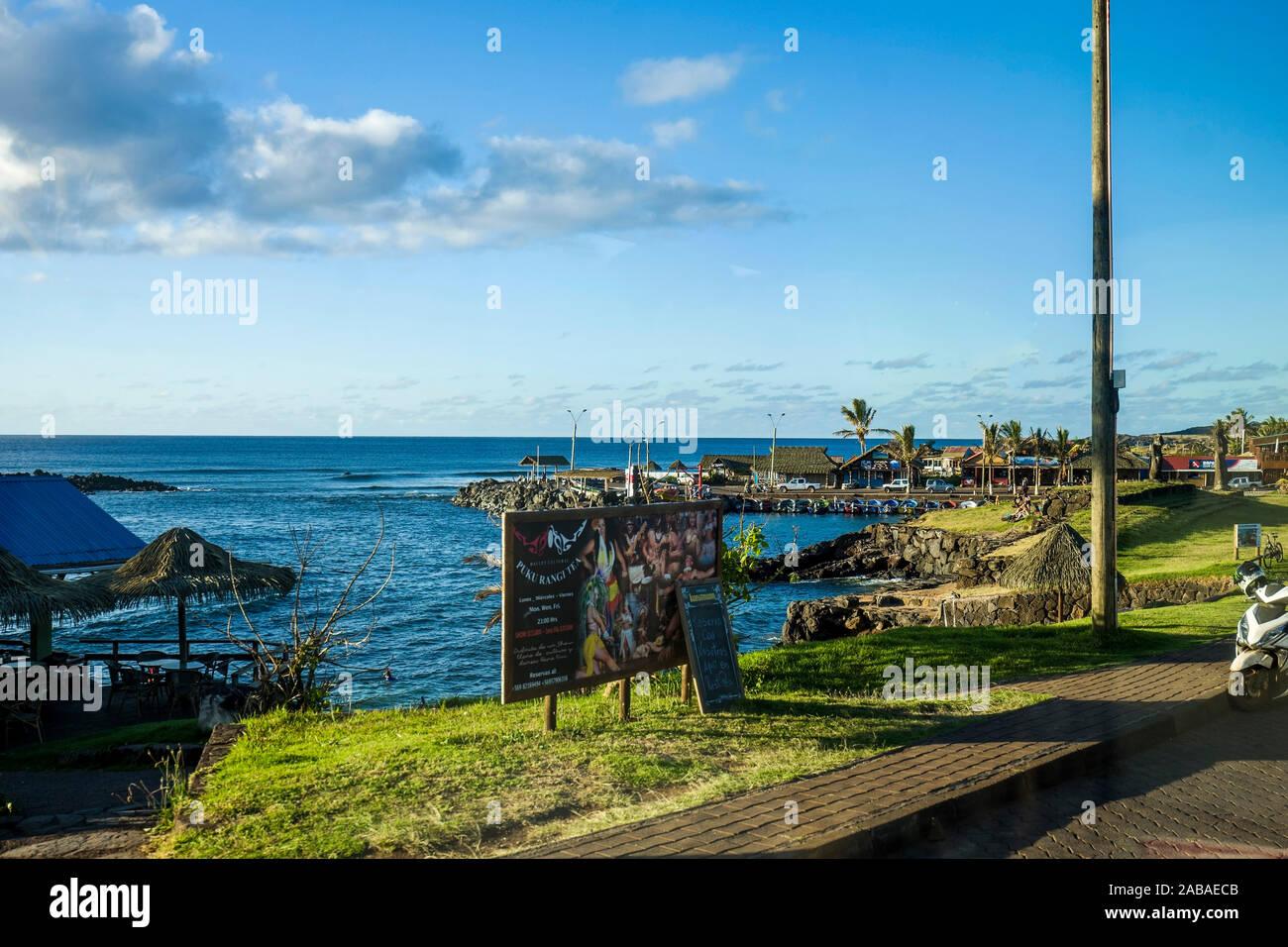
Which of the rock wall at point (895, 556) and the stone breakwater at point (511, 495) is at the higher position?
the stone breakwater at point (511, 495)

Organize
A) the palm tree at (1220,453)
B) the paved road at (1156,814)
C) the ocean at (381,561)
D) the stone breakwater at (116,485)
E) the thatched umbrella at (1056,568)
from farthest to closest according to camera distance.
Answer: the stone breakwater at (116,485)
the palm tree at (1220,453)
the ocean at (381,561)
the thatched umbrella at (1056,568)
the paved road at (1156,814)

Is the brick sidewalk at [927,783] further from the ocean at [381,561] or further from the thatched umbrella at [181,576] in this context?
the thatched umbrella at [181,576]

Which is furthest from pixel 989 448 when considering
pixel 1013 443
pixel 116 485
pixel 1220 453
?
pixel 116 485

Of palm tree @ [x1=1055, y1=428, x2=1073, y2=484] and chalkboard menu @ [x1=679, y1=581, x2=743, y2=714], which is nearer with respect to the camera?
chalkboard menu @ [x1=679, y1=581, x2=743, y2=714]

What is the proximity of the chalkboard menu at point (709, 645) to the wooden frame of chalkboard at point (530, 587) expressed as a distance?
0.64 metres

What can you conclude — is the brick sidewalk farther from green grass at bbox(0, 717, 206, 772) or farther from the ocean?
green grass at bbox(0, 717, 206, 772)

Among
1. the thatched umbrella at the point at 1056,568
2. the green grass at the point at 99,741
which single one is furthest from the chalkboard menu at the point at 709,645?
the thatched umbrella at the point at 1056,568

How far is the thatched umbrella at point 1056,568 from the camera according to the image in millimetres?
22172

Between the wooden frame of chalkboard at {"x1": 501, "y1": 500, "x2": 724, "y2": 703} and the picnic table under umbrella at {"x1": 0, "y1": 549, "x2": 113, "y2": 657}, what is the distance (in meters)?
9.45

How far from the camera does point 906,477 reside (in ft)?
275

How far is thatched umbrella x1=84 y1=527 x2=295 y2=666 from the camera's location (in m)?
14.8

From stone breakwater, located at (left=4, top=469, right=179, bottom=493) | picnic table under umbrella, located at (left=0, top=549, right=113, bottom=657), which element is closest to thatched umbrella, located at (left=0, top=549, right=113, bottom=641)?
picnic table under umbrella, located at (left=0, top=549, right=113, bottom=657)
